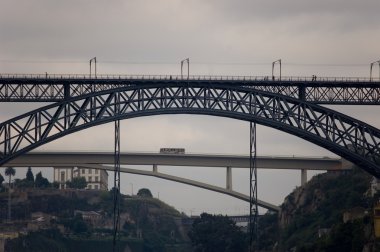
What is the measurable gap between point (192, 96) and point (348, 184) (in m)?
53.3

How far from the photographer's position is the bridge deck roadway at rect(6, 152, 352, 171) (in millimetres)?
175125

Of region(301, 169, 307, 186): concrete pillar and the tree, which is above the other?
region(301, 169, 307, 186): concrete pillar

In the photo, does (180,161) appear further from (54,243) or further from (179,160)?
(54,243)

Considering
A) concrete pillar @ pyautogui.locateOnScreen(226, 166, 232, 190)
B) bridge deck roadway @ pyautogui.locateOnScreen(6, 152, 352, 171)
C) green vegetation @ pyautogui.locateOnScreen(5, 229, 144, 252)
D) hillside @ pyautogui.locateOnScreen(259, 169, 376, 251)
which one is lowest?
green vegetation @ pyautogui.locateOnScreen(5, 229, 144, 252)

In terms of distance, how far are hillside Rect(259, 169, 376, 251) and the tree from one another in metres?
2.72

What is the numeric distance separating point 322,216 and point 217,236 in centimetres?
A: 1882

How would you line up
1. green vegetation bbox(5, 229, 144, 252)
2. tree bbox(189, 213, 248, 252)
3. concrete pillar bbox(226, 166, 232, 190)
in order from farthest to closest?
green vegetation bbox(5, 229, 144, 252) < concrete pillar bbox(226, 166, 232, 190) < tree bbox(189, 213, 248, 252)

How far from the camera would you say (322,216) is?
6378 inches

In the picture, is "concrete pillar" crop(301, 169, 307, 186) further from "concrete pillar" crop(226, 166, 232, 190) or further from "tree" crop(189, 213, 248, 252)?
"tree" crop(189, 213, 248, 252)

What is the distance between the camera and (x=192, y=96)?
381 feet

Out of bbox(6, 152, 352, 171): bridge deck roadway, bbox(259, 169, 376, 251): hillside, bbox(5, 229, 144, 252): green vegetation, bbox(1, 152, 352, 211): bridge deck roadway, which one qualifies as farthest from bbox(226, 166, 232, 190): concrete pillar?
bbox(5, 229, 144, 252): green vegetation

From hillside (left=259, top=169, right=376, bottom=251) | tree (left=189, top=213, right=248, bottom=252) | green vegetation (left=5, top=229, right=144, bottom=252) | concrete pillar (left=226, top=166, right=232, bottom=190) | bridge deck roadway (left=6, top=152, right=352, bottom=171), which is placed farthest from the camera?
green vegetation (left=5, top=229, right=144, bottom=252)

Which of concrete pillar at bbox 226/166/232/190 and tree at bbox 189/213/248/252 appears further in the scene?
concrete pillar at bbox 226/166/232/190

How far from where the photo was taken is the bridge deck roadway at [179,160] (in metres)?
175
